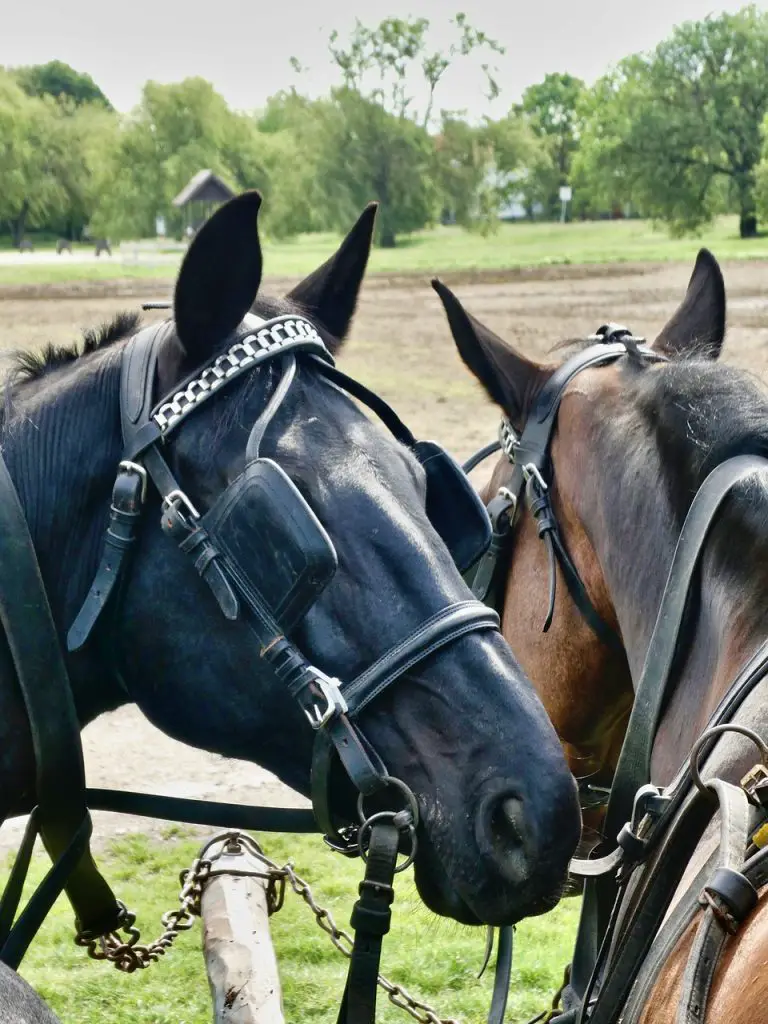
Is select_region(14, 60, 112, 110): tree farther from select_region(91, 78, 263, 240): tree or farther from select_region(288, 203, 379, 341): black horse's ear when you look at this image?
select_region(288, 203, 379, 341): black horse's ear

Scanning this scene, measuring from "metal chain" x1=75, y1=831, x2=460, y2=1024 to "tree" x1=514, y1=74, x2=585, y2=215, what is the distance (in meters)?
62.7

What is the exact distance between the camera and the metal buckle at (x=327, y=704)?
1962mm

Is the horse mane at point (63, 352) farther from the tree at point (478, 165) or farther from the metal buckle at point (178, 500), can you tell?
Result: the tree at point (478, 165)

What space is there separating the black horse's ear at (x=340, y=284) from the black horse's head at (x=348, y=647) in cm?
31

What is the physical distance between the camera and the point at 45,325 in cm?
2008

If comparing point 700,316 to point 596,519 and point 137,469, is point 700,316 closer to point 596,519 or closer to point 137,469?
point 596,519

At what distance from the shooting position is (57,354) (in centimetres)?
238

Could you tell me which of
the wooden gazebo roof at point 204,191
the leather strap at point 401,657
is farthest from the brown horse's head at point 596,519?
the wooden gazebo roof at point 204,191

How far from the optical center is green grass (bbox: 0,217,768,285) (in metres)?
34.6

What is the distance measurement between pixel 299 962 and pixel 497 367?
2795 mm

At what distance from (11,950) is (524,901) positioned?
0.97 m

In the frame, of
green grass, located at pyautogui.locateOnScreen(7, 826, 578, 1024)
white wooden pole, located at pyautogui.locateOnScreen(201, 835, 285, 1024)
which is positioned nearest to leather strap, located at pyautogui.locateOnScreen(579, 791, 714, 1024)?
white wooden pole, located at pyautogui.locateOnScreen(201, 835, 285, 1024)

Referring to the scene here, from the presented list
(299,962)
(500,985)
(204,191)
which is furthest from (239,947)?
(204,191)

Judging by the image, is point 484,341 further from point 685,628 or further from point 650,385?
point 685,628
